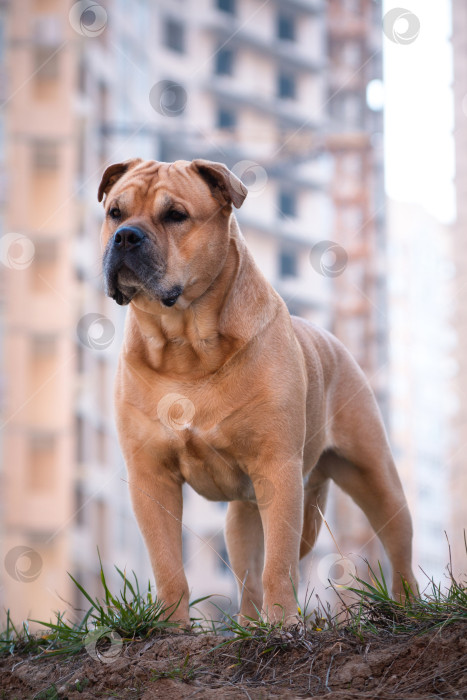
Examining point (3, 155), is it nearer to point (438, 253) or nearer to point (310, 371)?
point (310, 371)

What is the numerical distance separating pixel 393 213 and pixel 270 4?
1972 inches

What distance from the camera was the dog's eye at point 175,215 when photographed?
12.9ft

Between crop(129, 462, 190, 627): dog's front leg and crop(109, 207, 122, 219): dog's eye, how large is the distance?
42.5 inches

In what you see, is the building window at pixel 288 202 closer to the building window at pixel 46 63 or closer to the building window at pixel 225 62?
the building window at pixel 225 62

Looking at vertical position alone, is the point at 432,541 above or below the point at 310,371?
below

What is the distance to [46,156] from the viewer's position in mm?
30703

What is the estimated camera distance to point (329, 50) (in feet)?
198

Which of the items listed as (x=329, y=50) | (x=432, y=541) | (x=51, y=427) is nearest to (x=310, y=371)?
(x=51, y=427)

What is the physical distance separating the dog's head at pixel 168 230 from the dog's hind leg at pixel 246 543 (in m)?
1.35

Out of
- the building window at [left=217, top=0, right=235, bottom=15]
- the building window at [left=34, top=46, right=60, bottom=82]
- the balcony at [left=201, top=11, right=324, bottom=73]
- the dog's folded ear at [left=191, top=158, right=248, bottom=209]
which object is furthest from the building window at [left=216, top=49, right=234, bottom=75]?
the dog's folded ear at [left=191, top=158, right=248, bottom=209]

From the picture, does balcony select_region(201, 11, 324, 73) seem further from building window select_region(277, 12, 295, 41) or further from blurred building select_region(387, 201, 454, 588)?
blurred building select_region(387, 201, 454, 588)

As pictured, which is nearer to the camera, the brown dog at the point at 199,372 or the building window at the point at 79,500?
the brown dog at the point at 199,372

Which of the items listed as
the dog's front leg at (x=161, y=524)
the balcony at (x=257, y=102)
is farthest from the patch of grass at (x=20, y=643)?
the balcony at (x=257, y=102)

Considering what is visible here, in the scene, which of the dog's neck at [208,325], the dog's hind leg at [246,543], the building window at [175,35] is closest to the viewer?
the dog's neck at [208,325]
